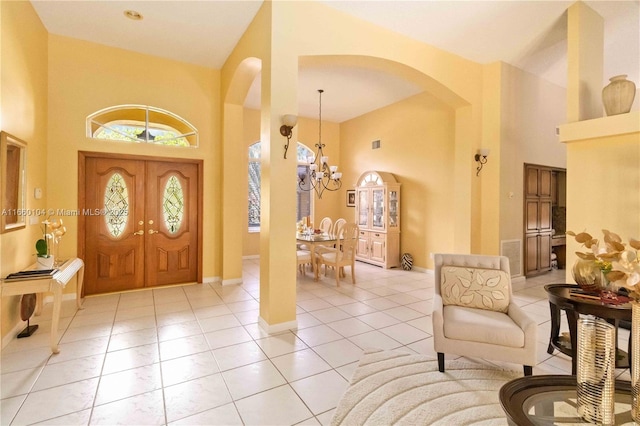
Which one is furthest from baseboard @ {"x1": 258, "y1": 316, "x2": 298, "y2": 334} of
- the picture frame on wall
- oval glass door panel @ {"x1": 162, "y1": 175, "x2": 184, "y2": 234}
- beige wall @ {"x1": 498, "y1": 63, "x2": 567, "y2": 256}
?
the picture frame on wall

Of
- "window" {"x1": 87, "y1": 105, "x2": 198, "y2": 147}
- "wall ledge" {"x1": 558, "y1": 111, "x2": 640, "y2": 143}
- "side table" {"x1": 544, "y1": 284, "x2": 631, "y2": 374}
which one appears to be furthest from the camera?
"window" {"x1": 87, "y1": 105, "x2": 198, "y2": 147}

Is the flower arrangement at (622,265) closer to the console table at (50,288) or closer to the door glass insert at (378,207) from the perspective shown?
the console table at (50,288)

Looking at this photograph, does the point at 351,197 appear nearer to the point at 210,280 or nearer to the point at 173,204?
the point at 210,280

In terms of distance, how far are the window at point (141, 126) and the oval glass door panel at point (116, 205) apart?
648 millimetres

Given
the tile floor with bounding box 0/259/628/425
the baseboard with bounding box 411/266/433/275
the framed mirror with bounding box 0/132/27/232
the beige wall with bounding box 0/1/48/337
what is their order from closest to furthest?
the tile floor with bounding box 0/259/628/425 → the framed mirror with bounding box 0/132/27/232 → the beige wall with bounding box 0/1/48/337 → the baseboard with bounding box 411/266/433/275

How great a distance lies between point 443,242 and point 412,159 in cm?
196

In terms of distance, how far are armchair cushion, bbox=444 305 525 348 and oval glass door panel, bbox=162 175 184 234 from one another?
437 centimetres

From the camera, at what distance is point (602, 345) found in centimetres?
132

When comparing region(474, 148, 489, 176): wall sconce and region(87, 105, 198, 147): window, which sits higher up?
region(87, 105, 198, 147): window

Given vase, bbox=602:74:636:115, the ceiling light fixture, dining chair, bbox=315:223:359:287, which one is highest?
the ceiling light fixture

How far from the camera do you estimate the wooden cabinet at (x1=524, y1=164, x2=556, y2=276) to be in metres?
5.68

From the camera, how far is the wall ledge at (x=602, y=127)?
10.6 ft

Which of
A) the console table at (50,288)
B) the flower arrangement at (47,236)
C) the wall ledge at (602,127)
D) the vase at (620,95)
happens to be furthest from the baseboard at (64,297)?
the vase at (620,95)

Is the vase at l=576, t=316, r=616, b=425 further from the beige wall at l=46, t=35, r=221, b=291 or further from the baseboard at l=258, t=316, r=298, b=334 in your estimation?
the beige wall at l=46, t=35, r=221, b=291
